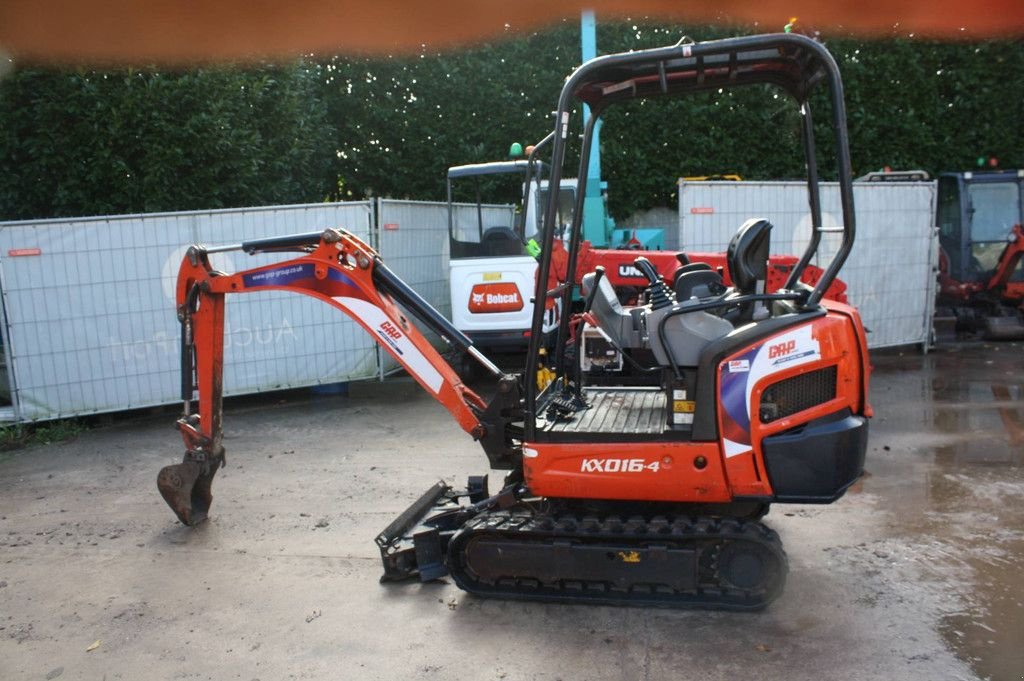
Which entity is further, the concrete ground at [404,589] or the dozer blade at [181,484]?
the dozer blade at [181,484]

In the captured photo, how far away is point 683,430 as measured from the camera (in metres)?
3.94

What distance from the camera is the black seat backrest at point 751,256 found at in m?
4.09

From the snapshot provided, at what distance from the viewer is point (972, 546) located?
483cm

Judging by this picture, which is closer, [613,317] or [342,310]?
[613,317]

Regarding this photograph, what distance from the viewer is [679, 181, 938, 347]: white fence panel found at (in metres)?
10.1

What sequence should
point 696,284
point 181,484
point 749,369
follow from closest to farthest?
point 749,369 → point 696,284 → point 181,484

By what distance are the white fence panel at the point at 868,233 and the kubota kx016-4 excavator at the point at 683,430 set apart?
5.66 metres

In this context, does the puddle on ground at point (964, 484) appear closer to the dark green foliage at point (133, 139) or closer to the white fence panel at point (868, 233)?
the white fence panel at point (868, 233)

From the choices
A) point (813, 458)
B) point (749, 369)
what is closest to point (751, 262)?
point (749, 369)

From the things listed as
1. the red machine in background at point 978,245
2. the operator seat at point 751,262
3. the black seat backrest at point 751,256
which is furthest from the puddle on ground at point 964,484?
the red machine in background at point 978,245

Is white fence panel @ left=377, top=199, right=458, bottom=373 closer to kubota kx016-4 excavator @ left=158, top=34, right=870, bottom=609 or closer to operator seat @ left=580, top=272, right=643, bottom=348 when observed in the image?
operator seat @ left=580, top=272, right=643, bottom=348

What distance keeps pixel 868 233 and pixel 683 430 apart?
829 cm

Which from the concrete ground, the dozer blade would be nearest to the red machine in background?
the concrete ground

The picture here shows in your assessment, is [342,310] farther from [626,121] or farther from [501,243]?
[626,121]
